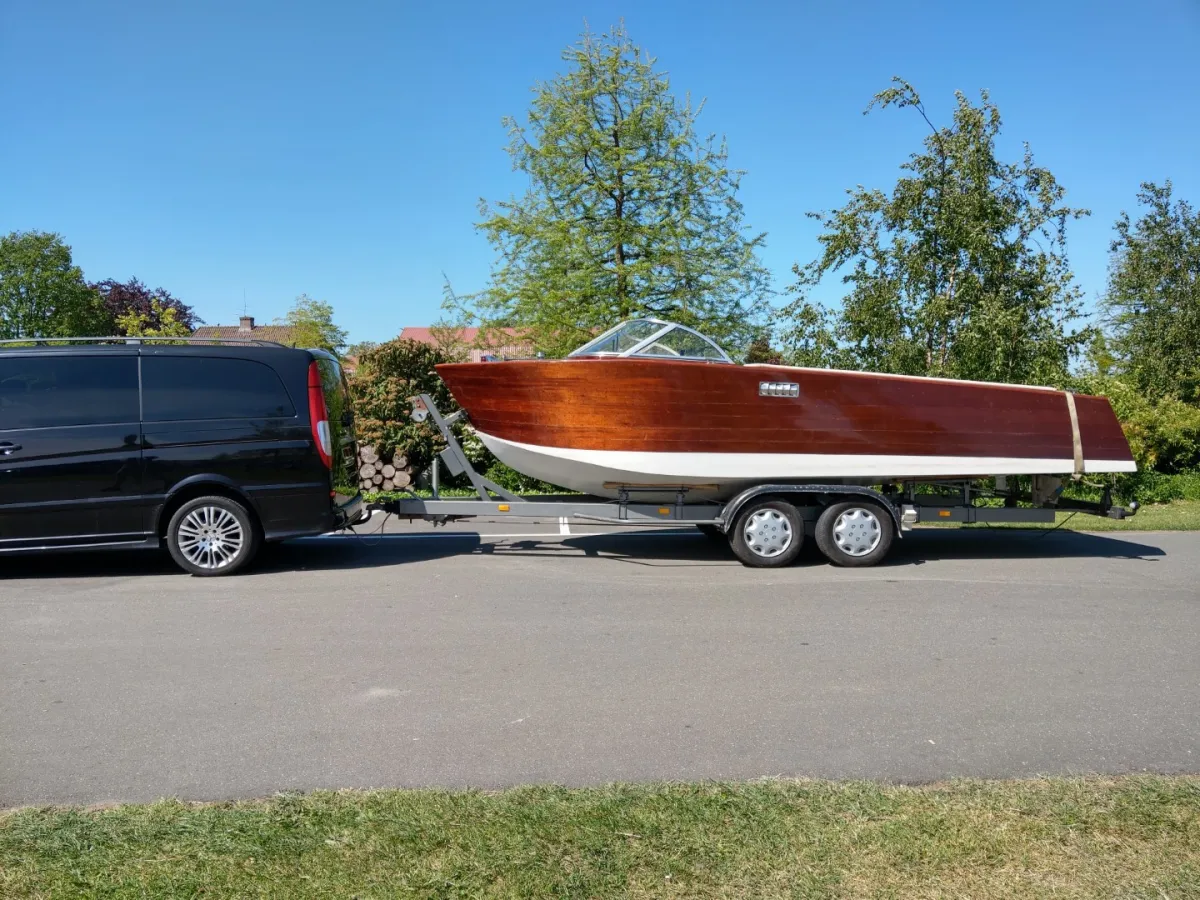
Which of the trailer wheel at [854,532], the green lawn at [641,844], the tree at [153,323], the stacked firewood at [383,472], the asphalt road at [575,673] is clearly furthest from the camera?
the tree at [153,323]

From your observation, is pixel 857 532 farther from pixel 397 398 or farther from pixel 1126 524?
pixel 397 398

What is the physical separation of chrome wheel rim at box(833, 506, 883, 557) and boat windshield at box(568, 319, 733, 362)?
1.90 metres

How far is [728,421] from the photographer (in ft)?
28.6

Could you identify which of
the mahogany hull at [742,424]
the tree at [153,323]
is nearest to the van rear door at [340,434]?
the mahogany hull at [742,424]

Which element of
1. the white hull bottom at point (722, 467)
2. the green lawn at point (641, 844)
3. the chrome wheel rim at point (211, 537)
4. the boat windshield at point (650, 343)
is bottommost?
the green lawn at point (641, 844)

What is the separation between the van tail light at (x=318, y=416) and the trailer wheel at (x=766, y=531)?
3822mm

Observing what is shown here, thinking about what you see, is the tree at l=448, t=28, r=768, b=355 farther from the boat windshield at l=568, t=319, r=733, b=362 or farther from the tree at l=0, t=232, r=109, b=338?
the tree at l=0, t=232, r=109, b=338

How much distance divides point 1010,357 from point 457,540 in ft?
29.1

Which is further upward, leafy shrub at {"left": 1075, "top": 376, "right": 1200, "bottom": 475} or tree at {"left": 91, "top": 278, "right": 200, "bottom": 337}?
tree at {"left": 91, "top": 278, "right": 200, "bottom": 337}

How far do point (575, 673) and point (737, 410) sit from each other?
386 cm

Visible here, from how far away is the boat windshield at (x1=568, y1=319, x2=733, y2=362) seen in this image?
878 centimetres

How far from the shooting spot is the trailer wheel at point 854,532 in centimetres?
893

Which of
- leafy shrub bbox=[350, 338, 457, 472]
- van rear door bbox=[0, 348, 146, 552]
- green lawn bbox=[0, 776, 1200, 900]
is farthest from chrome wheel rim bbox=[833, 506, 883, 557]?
leafy shrub bbox=[350, 338, 457, 472]

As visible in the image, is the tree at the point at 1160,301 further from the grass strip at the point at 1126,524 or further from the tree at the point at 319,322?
the tree at the point at 319,322
